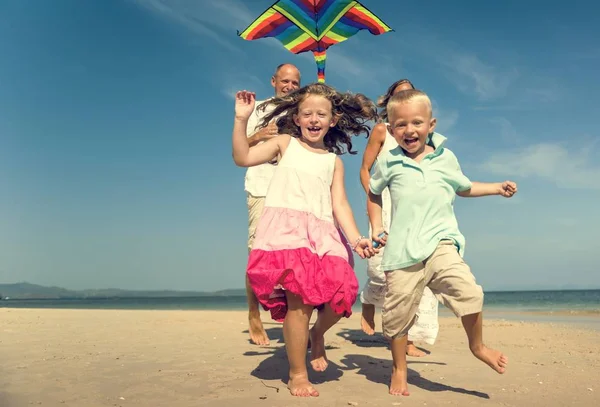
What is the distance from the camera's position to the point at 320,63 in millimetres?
5461

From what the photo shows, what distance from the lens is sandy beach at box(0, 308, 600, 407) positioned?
2.99 m

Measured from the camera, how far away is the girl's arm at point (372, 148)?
4738 mm

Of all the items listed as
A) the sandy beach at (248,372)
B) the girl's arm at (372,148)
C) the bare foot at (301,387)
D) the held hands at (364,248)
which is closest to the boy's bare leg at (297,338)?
the bare foot at (301,387)

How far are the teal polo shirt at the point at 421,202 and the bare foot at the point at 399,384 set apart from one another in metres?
0.64

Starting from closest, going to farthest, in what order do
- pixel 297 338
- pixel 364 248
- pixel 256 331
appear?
pixel 297 338 < pixel 364 248 < pixel 256 331

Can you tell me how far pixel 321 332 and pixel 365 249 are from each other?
2.71 ft

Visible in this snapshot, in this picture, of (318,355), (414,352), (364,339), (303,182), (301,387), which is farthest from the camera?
(364,339)

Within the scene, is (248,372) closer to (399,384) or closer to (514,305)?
(399,384)

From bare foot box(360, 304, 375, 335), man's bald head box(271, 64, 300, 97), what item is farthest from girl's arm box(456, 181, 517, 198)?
man's bald head box(271, 64, 300, 97)

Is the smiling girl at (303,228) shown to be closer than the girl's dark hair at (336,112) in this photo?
Yes

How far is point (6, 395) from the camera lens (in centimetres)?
301

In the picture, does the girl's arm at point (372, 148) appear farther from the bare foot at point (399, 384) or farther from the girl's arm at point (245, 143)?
the bare foot at point (399, 384)

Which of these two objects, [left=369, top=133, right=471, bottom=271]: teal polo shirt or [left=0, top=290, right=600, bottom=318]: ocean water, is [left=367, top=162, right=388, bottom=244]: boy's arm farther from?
[left=0, top=290, right=600, bottom=318]: ocean water

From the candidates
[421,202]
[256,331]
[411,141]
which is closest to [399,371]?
[421,202]
